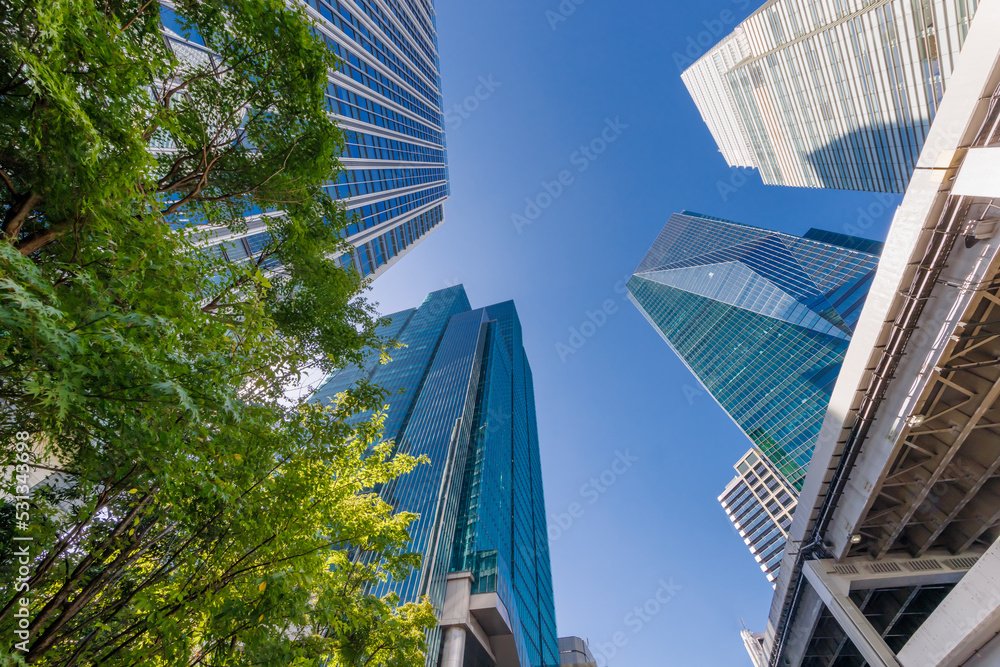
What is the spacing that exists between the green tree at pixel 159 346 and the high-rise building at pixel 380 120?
50.7 ft

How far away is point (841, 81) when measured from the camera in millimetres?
50781

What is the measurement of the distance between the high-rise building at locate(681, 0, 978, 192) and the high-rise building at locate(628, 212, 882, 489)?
43.9ft

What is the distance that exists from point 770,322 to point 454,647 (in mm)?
66234

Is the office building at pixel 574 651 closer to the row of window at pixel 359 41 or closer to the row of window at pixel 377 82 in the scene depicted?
the row of window at pixel 377 82

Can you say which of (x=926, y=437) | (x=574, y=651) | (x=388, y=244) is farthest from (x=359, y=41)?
(x=574, y=651)

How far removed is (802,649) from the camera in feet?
64.3

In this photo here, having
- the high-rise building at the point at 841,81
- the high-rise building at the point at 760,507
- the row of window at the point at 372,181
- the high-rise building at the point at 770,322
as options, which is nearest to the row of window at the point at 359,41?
the row of window at the point at 372,181

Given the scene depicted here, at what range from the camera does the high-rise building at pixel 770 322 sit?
5181 centimetres

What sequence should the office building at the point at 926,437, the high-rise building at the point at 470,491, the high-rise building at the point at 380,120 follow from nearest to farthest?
the office building at the point at 926,437
the high-rise building at the point at 470,491
the high-rise building at the point at 380,120

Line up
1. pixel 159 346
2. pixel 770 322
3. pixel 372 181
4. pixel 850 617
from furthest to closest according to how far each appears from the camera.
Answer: pixel 770 322 → pixel 372 181 → pixel 850 617 → pixel 159 346

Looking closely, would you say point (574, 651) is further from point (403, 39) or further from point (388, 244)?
point (403, 39)

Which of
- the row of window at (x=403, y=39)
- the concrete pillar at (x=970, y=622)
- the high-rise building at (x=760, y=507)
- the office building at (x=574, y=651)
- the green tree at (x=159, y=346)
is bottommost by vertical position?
the concrete pillar at (x=970, y=622)

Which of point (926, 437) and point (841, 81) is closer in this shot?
point (926, 437)

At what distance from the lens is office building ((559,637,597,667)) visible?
200ft
